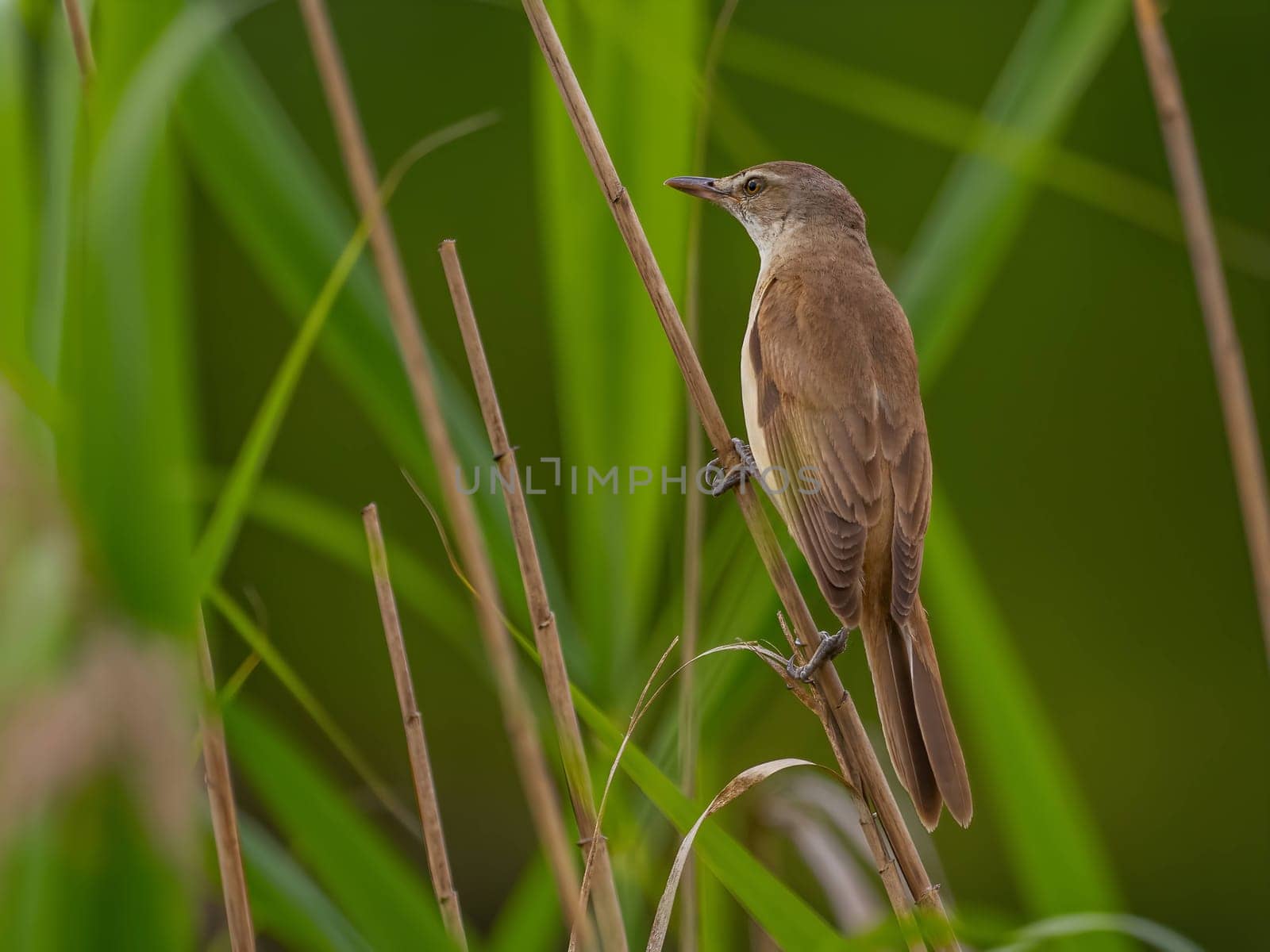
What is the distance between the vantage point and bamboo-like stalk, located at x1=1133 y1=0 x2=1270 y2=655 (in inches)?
28.8

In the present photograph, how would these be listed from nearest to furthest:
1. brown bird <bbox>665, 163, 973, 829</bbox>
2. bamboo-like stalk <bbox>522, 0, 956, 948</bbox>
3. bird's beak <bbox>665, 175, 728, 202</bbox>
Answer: bamboo-like stalk <bbox>522, 0, 956, 948</bbox>, brown bird <bbox>665, 163, 973, 829</bbox>, bird's beak <bbox>665, 175, 728, 202</bbox>

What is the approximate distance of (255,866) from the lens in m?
0.87

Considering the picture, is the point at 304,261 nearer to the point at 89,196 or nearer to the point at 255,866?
the point at 89,196

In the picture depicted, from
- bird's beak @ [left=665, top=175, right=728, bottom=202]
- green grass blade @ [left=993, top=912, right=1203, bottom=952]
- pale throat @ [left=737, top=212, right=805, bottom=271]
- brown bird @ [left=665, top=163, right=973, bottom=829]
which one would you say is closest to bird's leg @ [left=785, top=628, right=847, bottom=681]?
brown bird @ [left=665, top=163, right=973, bottom=829]

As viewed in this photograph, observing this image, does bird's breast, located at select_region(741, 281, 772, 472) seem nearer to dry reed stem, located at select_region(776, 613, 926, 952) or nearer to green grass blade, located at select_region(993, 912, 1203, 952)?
dry reed stem, located at select_region(776, 613, 926, 952)

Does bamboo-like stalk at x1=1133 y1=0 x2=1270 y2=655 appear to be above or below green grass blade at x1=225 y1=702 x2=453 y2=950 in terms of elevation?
above

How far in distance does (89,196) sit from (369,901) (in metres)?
0.55

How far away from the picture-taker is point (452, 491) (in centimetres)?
71

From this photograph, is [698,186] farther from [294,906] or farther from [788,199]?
[294,906]

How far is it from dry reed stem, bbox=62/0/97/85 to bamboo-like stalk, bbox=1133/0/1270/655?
72cm

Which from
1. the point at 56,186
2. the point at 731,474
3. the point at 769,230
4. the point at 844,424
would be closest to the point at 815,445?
the point at 844,424

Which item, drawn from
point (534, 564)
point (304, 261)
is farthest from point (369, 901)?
point (304, 261)

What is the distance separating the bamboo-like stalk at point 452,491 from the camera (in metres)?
0.70

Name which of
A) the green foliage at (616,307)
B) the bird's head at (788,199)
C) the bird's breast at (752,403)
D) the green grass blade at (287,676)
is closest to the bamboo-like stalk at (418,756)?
the green grass blade at (287,676)
